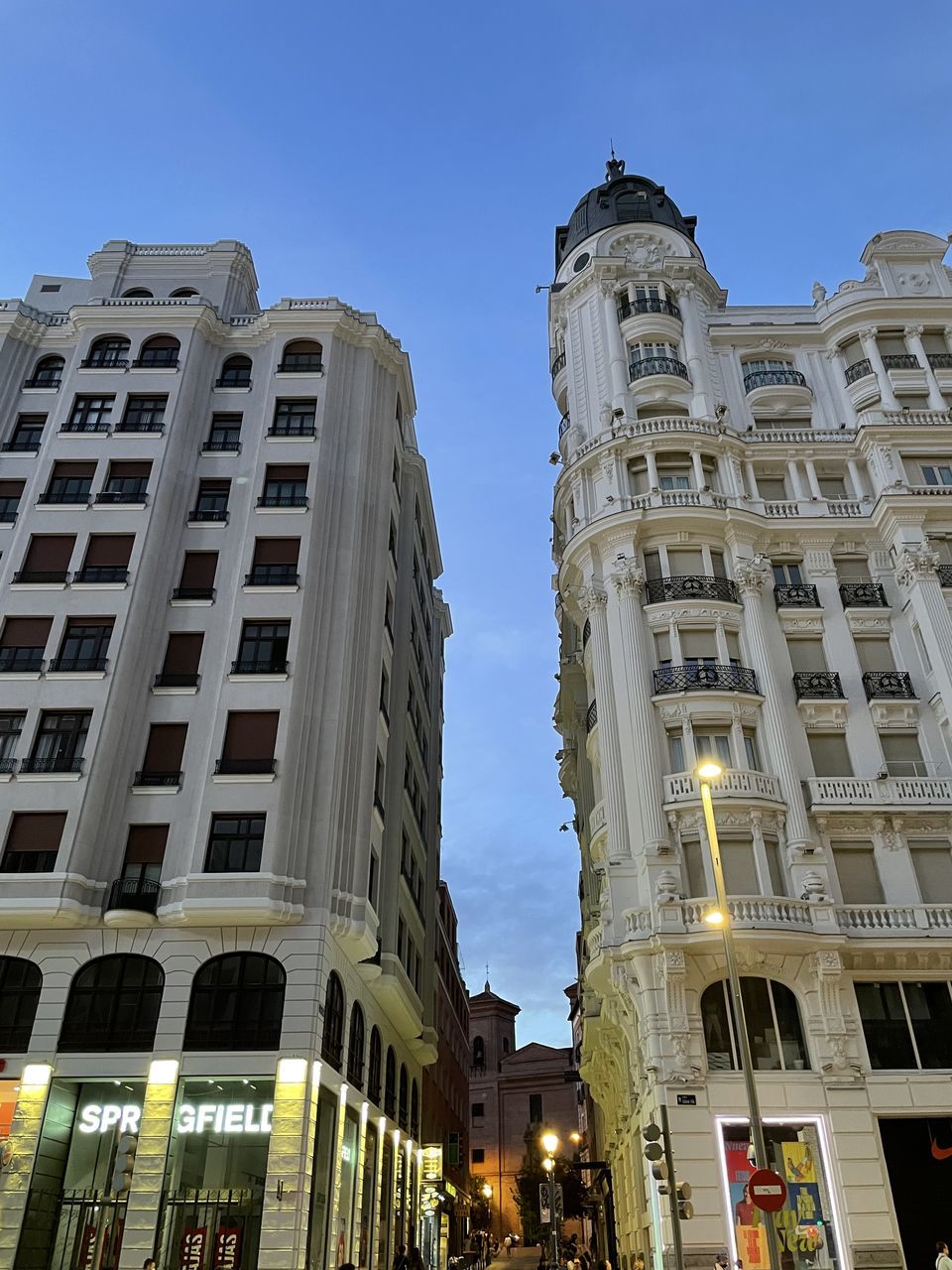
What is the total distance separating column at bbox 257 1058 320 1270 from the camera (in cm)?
2378

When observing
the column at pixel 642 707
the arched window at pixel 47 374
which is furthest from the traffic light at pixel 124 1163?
the arched window at pixel 47 374

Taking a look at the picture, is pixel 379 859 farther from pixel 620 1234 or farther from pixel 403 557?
pixel 620 1234

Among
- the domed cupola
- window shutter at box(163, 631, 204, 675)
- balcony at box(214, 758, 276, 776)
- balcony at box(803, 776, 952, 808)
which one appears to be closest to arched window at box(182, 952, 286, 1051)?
balcony at box(214, 758, 276, 776)

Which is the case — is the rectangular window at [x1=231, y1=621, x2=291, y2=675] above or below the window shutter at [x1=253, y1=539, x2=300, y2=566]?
below

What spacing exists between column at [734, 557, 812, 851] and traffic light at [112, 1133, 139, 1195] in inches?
790

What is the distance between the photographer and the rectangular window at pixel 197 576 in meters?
34.3

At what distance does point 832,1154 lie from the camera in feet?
83.4

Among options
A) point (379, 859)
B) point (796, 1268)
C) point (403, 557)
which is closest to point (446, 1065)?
point (379, 859)

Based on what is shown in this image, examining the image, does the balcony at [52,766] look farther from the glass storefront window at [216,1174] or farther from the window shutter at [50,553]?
the glass storefront window at [216,1174]

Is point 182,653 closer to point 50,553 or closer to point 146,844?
point 50,553

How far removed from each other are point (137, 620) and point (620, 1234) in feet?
99.9

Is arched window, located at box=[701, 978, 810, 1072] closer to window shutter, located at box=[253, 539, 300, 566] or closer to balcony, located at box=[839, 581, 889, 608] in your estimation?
balcony, located at box=[839, 581, 889, 608]

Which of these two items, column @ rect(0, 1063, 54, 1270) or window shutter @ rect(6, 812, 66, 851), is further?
window shutter @ rect(6, 812, 66, 851)

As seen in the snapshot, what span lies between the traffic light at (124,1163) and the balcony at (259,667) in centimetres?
1392
